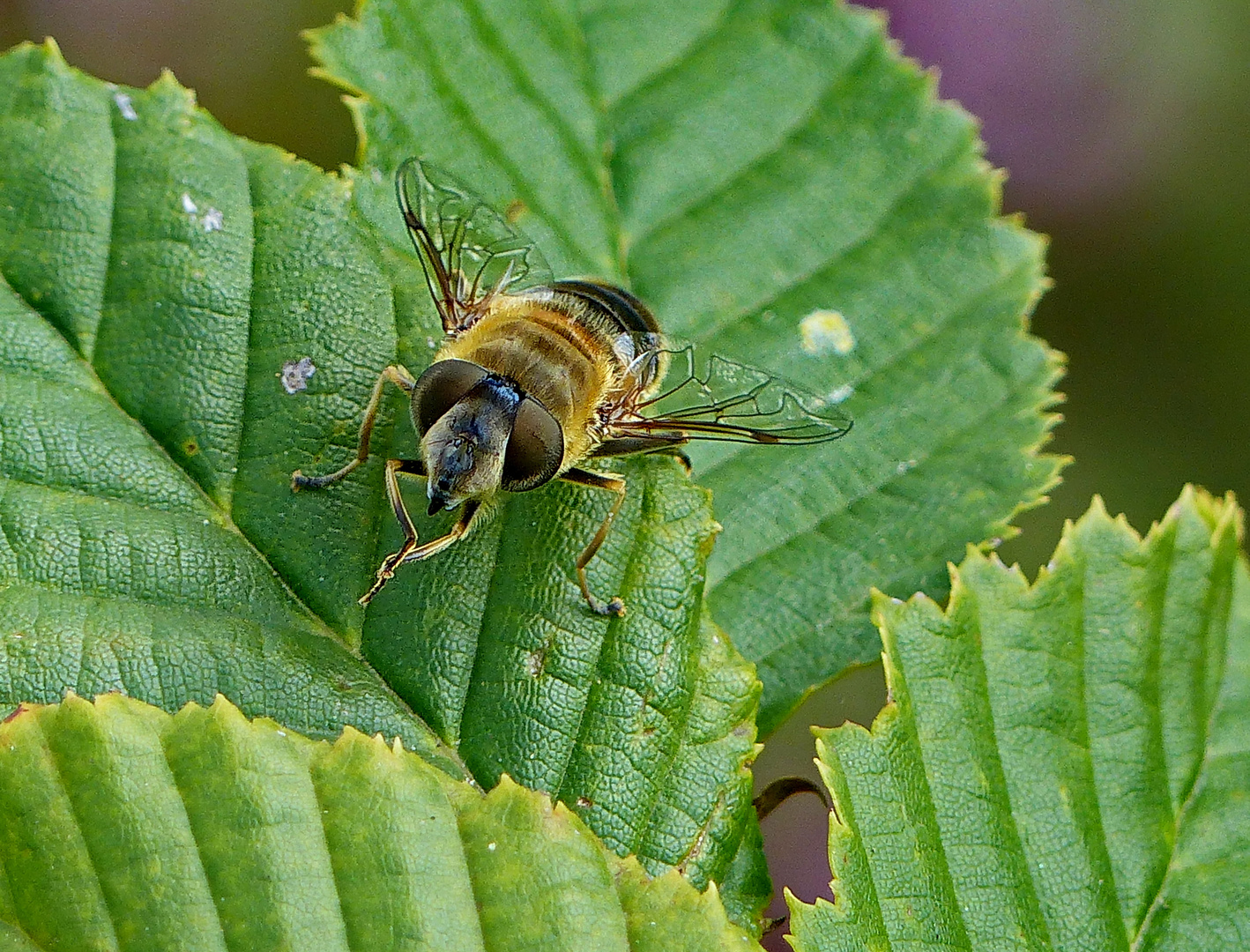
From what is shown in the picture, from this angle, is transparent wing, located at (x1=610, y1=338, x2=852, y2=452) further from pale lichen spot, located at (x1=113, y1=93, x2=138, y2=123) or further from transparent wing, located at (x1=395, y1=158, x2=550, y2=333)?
pale lichen spot, located at (x1=113, y1=93, x2=138, y2=123)

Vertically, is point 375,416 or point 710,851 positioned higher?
point 375,416

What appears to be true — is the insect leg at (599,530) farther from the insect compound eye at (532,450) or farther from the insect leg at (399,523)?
the insect leg at (399,523)

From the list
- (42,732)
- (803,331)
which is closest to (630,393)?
(803,331)

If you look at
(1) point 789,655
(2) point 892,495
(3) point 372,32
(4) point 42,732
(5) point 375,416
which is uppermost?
(3) point 372,32

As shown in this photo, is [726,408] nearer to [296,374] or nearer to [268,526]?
[296,374]

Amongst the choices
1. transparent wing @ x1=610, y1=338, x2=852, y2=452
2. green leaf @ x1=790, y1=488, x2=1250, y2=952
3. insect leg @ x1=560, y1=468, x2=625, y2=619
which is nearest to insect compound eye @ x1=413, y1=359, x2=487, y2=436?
insect leg @ x1=560, y1=468, x2=625, y2=619

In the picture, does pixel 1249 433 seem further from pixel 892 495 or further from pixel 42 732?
pixel 42 732

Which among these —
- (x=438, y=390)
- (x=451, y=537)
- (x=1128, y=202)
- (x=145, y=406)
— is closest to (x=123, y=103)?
(x=145, y=406)
